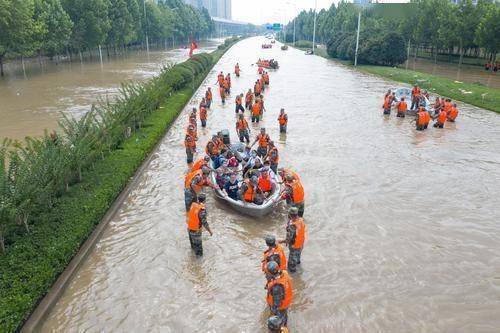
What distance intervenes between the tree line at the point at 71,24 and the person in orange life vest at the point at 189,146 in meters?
27.1

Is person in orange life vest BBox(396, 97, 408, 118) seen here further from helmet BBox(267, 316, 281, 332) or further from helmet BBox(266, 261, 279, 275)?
helmet BBox(267, 316, 281, 332)

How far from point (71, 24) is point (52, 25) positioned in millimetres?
2805

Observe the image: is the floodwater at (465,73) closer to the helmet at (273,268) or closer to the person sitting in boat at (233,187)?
→ the person sitting in boat at (233,187)

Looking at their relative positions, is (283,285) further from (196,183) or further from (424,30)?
(424,30)

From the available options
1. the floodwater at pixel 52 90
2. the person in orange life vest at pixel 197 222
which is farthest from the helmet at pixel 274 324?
the floodwater at pixel 52 90

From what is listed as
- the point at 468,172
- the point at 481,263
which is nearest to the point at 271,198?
the point at 481,263

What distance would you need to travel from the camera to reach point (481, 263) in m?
9.61

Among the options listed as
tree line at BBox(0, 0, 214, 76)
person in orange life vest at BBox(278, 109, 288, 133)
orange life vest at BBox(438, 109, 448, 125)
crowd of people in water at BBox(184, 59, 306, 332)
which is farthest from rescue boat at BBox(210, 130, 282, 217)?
tree line at BBox(0, 0, 214, 76)

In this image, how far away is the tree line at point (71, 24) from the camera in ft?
118

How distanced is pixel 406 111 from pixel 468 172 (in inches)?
367

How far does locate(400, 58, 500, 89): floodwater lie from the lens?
3865cm

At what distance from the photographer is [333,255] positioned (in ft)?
32.7

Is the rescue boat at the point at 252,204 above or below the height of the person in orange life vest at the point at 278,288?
below

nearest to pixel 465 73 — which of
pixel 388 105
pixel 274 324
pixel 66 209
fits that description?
pixel 388 105
